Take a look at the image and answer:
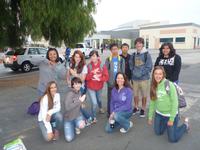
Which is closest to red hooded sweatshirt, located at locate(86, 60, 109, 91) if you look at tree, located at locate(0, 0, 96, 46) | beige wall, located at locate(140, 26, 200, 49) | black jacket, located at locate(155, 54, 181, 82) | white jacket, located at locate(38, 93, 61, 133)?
white jacket, located at locate(38, 93, 61, 133)

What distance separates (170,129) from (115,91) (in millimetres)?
1233

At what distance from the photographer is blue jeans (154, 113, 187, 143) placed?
3.65m

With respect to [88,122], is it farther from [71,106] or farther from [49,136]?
[49,136]

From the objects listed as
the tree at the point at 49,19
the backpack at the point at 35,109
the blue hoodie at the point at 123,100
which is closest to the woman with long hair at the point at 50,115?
the blue hoodie at the point at 123,100

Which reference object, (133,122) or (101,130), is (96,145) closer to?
(101,130)

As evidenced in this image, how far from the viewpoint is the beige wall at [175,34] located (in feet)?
172

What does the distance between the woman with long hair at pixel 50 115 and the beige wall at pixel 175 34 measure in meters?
54.0

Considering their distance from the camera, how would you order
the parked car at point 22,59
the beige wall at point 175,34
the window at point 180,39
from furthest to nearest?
1. the window at point 180,39
2. the beige wall at point 175,34
3. the parked car at point 22,59

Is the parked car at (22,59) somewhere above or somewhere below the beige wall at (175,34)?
below

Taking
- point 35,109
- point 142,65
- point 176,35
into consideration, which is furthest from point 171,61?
point 176,35

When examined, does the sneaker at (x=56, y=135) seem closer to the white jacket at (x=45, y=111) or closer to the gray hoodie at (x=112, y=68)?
the white jacket at (x=45, y=111)

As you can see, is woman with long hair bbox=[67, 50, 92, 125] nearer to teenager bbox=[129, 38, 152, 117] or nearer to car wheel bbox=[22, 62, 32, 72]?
teenager bbox=[129, 38, 152, 117]

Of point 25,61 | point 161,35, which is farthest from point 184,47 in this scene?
point 25,61

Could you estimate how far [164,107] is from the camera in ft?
12.3
